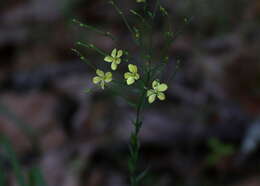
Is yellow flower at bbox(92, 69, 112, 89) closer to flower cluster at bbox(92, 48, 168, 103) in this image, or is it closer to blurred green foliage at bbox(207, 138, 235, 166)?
flower cluster at bbox(92, 48, 168, 103)

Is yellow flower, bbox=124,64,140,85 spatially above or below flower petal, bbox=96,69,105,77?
above

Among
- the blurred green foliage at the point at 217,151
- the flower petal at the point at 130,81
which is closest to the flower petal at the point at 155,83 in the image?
the flower petal at the point at 130,81

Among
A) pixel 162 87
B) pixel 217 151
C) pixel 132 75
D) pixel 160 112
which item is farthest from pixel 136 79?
pixel 160 112

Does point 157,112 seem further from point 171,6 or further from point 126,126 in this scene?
point 171,6

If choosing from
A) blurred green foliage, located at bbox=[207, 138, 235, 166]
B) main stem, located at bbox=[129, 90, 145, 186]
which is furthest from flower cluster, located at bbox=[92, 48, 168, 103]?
blurred green foliage, located at bbox=[207, 138, 235, 166]

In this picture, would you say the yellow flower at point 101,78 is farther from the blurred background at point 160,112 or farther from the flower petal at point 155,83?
the blurred background at point 160,112

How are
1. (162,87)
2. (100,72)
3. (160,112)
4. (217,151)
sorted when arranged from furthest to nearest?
(160,112), (217,151), (100,72), (162,87)

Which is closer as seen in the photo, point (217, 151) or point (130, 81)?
point (130, 81)

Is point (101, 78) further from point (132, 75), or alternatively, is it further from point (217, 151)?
point (217, 151)
